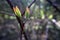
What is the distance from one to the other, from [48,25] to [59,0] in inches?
13.1

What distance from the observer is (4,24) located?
296 cm

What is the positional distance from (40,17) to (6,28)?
119 centimetres

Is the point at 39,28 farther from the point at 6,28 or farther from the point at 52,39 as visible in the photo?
the point at 6,28

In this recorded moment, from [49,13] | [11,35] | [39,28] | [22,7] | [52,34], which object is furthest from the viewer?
[11,35]

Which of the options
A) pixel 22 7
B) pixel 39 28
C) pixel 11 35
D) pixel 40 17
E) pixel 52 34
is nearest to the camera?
pixel 22 7

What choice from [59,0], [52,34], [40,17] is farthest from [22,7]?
[52,34]

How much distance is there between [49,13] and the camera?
2.17 m


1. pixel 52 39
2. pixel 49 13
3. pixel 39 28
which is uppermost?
pixel 49 13

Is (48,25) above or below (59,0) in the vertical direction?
below

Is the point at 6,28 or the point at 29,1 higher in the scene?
the point at 29,1

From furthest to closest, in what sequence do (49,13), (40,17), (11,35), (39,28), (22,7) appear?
(11,35)
(39,28)
(49,13)
(40,17)
(22,7)

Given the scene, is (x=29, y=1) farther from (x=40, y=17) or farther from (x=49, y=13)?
(x=49, y=13)

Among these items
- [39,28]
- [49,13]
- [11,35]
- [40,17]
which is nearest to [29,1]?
[40,17]

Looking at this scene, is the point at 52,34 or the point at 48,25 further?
the point at 52,34
